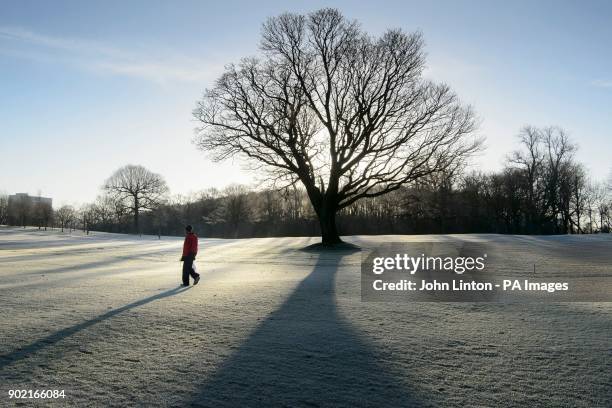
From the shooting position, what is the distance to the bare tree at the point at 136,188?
Result: 3189 inches

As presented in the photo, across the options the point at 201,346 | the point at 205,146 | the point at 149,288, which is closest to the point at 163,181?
the point at 205,146

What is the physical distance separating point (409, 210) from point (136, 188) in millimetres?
52402

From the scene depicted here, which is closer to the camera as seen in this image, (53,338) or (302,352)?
(302,352)

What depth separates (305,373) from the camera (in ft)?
16.0

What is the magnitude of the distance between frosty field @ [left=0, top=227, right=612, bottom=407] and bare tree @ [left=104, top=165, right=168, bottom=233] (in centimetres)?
7571

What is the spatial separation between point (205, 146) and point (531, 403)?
2691cm

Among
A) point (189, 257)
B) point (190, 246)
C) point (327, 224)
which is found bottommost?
point (189, 257)

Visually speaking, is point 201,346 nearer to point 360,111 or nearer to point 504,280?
point 504,280

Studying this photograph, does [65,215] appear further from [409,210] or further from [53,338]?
[53,338]

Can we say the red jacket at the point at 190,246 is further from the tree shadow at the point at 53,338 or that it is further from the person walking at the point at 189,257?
the tree shadow at the point at 53,338

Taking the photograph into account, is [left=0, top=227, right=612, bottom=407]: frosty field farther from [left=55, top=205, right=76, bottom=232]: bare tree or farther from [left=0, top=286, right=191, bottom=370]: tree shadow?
[left=55, top=205, right=76, bottom=232]: bare tree

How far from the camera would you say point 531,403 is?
4.16 metres

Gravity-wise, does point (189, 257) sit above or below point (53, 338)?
above

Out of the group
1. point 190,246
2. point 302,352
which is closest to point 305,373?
point 302,352
